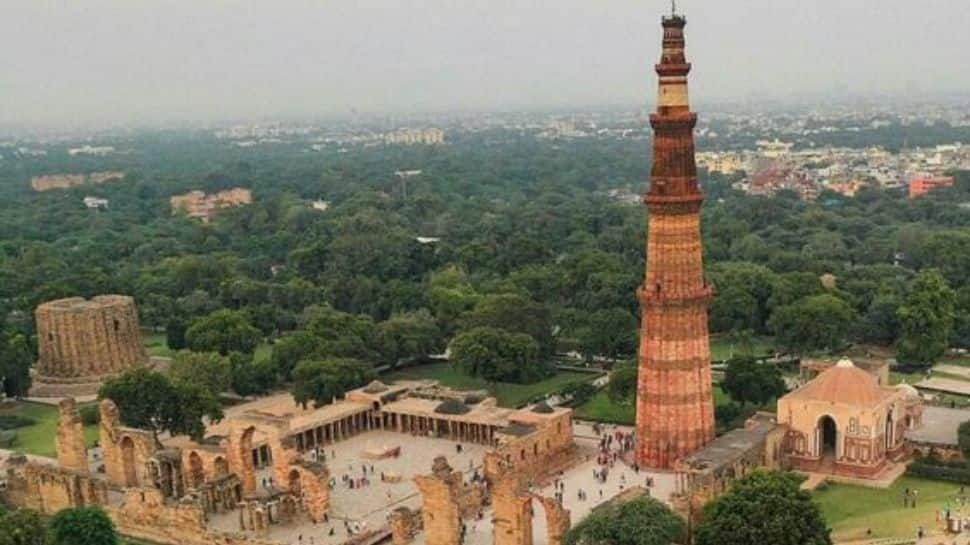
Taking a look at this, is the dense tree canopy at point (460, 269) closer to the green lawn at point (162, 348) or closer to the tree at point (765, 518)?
the green lawn at point (162, 348)

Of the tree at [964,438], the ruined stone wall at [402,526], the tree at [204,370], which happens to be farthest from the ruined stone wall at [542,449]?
the tree at [204,370]

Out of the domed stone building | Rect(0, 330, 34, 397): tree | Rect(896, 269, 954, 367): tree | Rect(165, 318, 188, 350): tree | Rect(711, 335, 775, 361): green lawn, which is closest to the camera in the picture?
the domed stone building

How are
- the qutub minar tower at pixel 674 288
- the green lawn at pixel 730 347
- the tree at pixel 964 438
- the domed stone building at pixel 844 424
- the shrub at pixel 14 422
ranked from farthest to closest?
the green lawn at pixel 730 347 → the shrub at pixel 14 422 → the domed stone building at pixel 844 424 → the tree at pixel 964 438 → the qutub minar tower at pixel 674 288

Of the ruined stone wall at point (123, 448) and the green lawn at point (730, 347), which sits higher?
the ruined stone wall at point (123, 448)

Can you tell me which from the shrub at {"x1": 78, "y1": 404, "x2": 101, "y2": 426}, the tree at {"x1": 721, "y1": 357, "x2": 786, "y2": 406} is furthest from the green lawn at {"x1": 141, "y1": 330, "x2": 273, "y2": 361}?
the tree at {"x1": 721, "y1": 357, "x2": 786, "y2": 406}

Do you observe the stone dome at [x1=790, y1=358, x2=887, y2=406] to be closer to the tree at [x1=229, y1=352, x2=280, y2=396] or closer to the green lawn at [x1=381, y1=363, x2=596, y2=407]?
the green lawn at [x1=381, y1=363, x2=596, y2=407]
